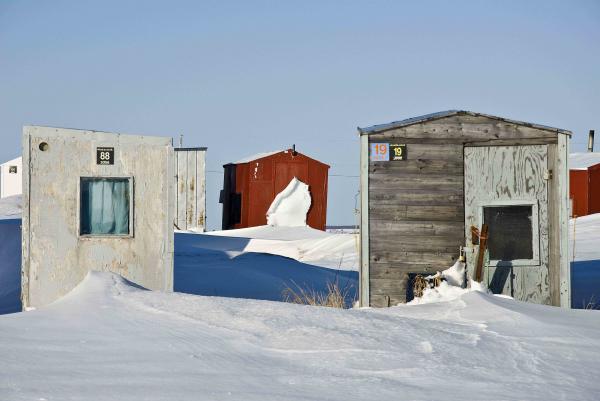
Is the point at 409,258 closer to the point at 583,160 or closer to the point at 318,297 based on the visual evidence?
the point at 318,297

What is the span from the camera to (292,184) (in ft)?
98.9

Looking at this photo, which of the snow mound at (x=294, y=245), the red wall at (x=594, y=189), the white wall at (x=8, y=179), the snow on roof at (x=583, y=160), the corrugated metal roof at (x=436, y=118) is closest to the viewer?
the corrugated metal roof at (x=436, y=118)

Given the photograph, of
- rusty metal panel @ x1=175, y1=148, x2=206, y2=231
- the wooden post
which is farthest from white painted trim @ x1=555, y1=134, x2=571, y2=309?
rusty metal panel @ x1=175, y1=148, x2=206, y2=231

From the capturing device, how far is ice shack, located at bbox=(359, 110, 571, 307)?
11766 millimetres

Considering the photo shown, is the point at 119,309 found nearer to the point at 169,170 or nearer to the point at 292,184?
the point at 169,170

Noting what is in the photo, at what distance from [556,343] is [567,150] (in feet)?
16.8

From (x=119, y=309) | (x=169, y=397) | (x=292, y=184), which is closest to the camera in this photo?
(x=169, y=397)

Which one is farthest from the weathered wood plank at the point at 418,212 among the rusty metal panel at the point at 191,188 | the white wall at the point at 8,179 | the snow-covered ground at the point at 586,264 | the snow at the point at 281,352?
the white wall at the point at 8,179

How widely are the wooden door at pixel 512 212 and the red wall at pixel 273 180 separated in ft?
60.7

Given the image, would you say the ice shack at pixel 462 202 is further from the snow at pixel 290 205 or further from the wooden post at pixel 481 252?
the snow at pixel 290 205

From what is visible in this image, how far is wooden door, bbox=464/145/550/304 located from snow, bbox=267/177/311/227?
18.5m

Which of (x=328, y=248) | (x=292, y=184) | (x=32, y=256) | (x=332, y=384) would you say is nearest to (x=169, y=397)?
(x=332, y=384)

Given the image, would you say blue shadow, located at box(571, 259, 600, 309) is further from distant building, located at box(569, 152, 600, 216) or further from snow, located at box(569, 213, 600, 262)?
distant building, located at box(569, 152, 600, 216)

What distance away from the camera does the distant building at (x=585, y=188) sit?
103 feet
